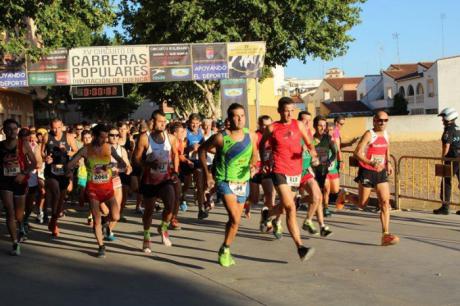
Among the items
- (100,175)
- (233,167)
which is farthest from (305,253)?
(100,175)

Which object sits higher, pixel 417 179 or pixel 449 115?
pixel 449 115

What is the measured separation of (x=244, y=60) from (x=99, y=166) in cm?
1438

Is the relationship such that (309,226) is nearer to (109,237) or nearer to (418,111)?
(109,237)

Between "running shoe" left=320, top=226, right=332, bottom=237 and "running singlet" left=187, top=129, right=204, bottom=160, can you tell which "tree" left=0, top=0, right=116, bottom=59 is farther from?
"running shoe" left=320, top=226, right=332, bottom=237

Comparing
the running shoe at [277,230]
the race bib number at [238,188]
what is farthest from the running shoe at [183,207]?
the race bib number at [238,188]

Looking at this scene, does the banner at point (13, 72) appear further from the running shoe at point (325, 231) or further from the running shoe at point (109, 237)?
the running shoe at point (325, 231)

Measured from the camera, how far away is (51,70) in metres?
21.7

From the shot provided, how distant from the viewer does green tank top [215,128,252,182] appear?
7.21m

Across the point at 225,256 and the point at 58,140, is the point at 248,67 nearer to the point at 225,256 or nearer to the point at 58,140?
the point at 58,140

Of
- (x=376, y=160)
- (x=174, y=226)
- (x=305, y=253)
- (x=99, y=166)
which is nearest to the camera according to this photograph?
(x=305, y=253)

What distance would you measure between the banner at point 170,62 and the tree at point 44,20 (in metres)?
3.15

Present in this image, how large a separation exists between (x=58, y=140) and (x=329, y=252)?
5095mm

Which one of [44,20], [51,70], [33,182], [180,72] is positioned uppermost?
[44,20]

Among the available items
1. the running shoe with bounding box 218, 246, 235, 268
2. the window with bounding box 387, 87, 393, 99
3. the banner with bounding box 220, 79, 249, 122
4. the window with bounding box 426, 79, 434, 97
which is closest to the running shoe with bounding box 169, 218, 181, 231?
the running shoe with bounding box 218, 246, 235, 268
